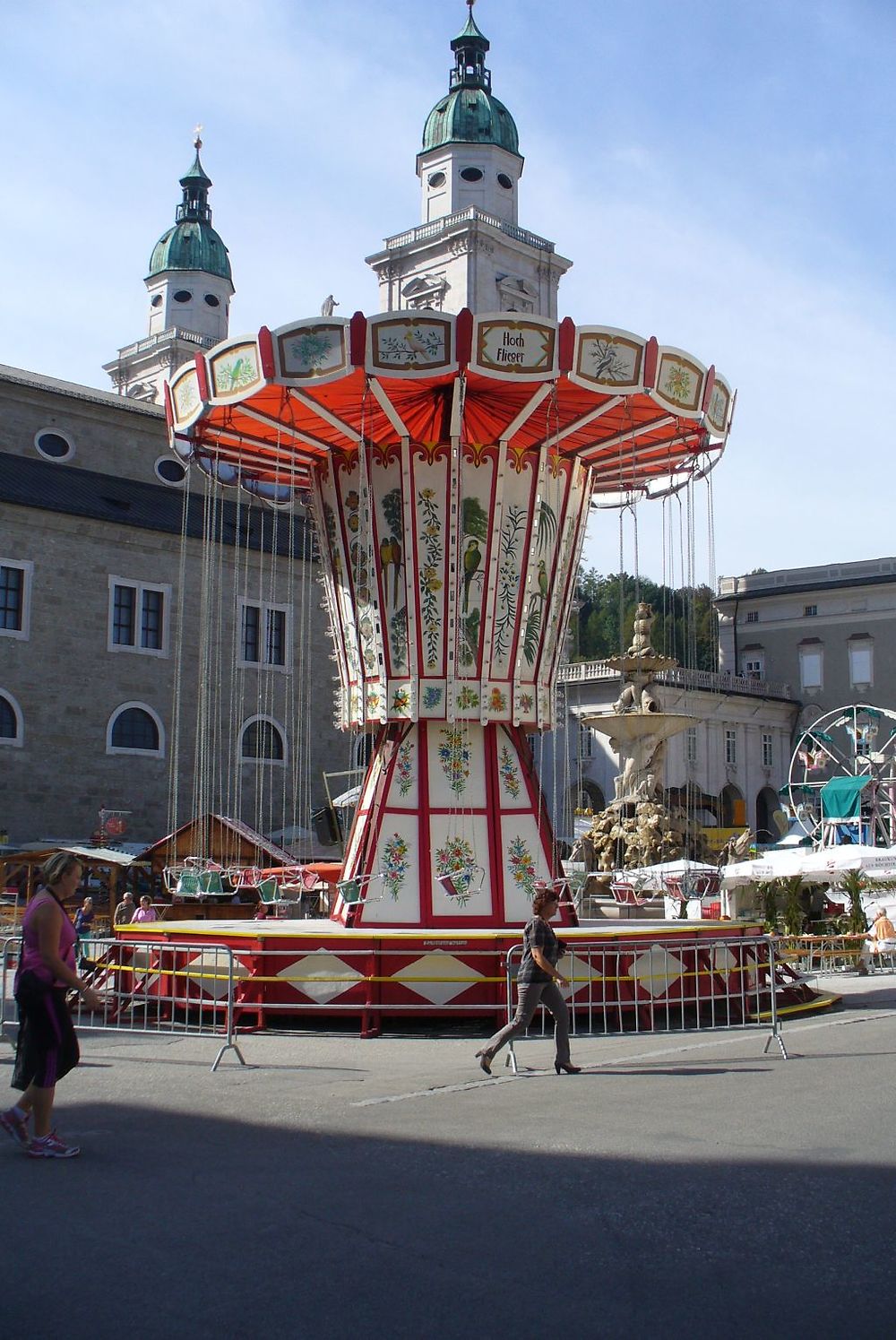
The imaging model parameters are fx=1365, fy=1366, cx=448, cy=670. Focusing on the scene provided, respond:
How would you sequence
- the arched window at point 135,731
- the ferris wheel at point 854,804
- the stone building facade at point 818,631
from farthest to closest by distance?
1. the stone building facade at point 818,631
2. the arched window at point 135,731
3. the ferris wheel at point 854,804

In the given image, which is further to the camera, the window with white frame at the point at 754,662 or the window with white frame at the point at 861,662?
the window with white frame at the point at 754,662

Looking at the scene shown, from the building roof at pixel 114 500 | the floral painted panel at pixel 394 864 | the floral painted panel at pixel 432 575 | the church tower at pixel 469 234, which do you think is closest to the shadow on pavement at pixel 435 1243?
the floral painted panel at pixel 394 864

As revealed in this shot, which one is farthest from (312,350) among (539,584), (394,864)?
(394,864)

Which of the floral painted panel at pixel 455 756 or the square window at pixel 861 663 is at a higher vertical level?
the square window at pixel 861 663

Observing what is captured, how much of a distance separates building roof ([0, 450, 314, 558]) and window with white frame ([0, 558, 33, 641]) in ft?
5.54

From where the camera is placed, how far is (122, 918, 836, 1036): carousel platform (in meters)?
13.4

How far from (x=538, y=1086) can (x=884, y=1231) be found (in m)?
4.30

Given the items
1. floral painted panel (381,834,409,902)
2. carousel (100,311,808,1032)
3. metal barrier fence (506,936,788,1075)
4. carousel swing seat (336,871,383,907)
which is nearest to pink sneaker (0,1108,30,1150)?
metal barrier fence (506,936,788,1075)

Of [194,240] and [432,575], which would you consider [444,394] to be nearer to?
[432,575]

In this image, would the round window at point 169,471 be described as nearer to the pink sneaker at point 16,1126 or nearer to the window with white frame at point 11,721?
the window with white frame at point 11,721

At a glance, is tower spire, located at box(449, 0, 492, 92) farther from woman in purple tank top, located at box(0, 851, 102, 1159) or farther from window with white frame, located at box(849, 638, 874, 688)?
woman in purple tank top, located at box(0, 851, 102, 1159)

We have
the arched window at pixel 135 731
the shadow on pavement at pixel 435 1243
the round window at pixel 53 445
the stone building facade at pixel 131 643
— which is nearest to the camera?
the shadow on pavement at pixel 435 1243

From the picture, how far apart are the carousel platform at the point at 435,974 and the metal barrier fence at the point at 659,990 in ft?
0.06

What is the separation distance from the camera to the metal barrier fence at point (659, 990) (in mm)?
13445
